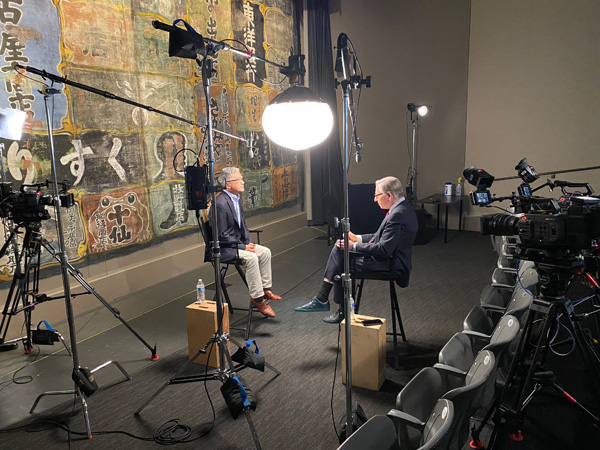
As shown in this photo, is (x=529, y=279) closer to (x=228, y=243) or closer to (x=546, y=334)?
(x=546, y=334)

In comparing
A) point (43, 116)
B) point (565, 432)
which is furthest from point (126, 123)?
point (565, 432)

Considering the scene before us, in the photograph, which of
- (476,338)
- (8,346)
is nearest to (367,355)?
(476,338)

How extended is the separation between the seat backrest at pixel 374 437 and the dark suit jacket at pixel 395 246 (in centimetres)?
176

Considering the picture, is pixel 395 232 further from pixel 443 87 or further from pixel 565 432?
pixel 443 87

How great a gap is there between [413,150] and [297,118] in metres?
5.35

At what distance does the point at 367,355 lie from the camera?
2.67 metres

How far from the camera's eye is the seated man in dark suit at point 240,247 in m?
3.80

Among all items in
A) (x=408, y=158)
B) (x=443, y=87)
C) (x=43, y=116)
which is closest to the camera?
(x=43, y=116)

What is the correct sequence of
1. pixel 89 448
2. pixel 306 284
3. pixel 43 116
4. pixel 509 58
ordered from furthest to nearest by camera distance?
1. pixel 509 58
2. pixel 306 284
3. pixel 43 116
4. pixel 89 448

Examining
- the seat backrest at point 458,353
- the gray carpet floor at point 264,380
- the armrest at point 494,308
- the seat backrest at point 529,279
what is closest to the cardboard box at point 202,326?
the gray carpet floor at point 264,380

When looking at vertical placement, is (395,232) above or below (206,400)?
above

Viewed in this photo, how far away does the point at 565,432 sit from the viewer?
2.23 meters

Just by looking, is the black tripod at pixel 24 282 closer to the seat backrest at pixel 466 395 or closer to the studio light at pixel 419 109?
the seat backrest at pixel 466 395

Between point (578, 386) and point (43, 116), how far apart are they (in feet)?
13.5
